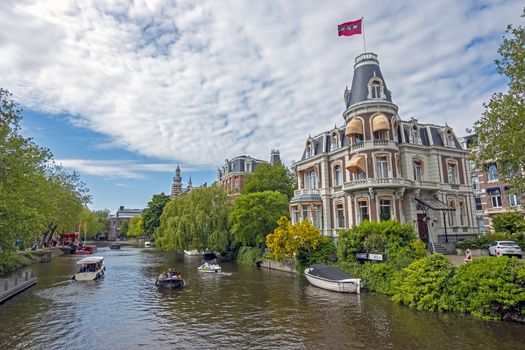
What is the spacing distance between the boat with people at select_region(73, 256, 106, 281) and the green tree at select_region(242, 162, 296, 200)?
25.3 m

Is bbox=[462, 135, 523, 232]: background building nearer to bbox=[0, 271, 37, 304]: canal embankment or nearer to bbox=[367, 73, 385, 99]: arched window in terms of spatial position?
bbox=[367, 73, 385, 99]: arched window

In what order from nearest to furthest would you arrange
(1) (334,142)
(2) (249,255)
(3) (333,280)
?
(3) (333,280)
(1) (334,142)
(2) (249,255)

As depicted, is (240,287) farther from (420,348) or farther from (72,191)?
(72,191)

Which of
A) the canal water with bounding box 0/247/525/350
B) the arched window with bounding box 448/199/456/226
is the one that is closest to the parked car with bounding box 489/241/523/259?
the arched window with bounding box 448/199/456/226

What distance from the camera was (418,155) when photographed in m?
35.0

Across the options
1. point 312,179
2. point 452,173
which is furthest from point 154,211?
point 452,173

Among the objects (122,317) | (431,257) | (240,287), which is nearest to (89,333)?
(122,317)

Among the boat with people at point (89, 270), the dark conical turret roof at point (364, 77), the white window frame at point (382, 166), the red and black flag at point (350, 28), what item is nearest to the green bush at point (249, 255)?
the boat with people at point (89, 270)

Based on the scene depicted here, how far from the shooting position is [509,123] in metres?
18.0

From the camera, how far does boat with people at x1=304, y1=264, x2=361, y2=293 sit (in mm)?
23828

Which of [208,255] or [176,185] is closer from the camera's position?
[208,255]

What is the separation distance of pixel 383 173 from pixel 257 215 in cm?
1625

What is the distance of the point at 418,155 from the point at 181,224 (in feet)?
104

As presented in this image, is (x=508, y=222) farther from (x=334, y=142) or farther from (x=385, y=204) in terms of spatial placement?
(x=334, y=142)
